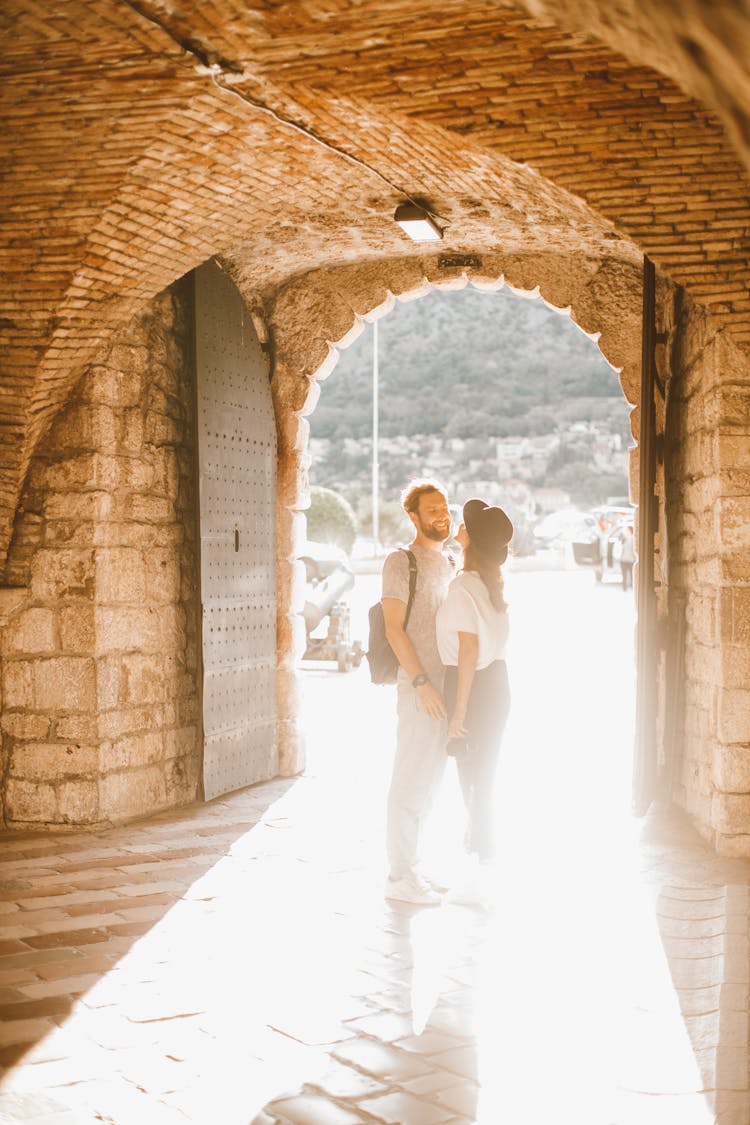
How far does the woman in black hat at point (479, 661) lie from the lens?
179 inches

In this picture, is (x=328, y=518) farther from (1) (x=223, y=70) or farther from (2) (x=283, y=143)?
(1) (x=223, y=70)

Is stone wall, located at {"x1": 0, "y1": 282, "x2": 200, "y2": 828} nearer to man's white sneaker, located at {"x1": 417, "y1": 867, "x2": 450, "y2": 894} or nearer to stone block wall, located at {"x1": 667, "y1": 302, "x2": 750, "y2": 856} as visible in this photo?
man's white sneaker, located at {"x1": 417, "y1": 867, "x2": 450, "y2": 894}

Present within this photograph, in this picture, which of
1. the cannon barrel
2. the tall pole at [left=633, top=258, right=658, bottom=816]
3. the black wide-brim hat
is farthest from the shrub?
the black wide-brim hat

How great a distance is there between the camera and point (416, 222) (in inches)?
237

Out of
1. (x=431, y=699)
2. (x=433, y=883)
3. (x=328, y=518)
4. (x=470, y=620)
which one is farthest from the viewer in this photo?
(x=328, y=518)

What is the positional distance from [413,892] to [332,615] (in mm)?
8765

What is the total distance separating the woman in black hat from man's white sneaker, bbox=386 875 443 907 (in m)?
0.23

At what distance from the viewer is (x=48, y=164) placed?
4.76m

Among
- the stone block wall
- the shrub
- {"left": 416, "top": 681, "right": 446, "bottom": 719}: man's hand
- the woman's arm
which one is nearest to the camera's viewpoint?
the woman's arm

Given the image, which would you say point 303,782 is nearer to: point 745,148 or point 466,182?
point 466,182

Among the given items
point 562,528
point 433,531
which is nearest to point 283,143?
point 433,531

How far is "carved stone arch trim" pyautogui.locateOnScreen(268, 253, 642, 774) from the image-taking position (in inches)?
278

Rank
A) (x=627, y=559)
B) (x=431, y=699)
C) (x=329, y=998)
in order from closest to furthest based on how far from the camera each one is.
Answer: (x=329, y=998), (x=431, y=699), (x=627, y=559)

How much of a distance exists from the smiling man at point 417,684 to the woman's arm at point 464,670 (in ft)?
0.39
